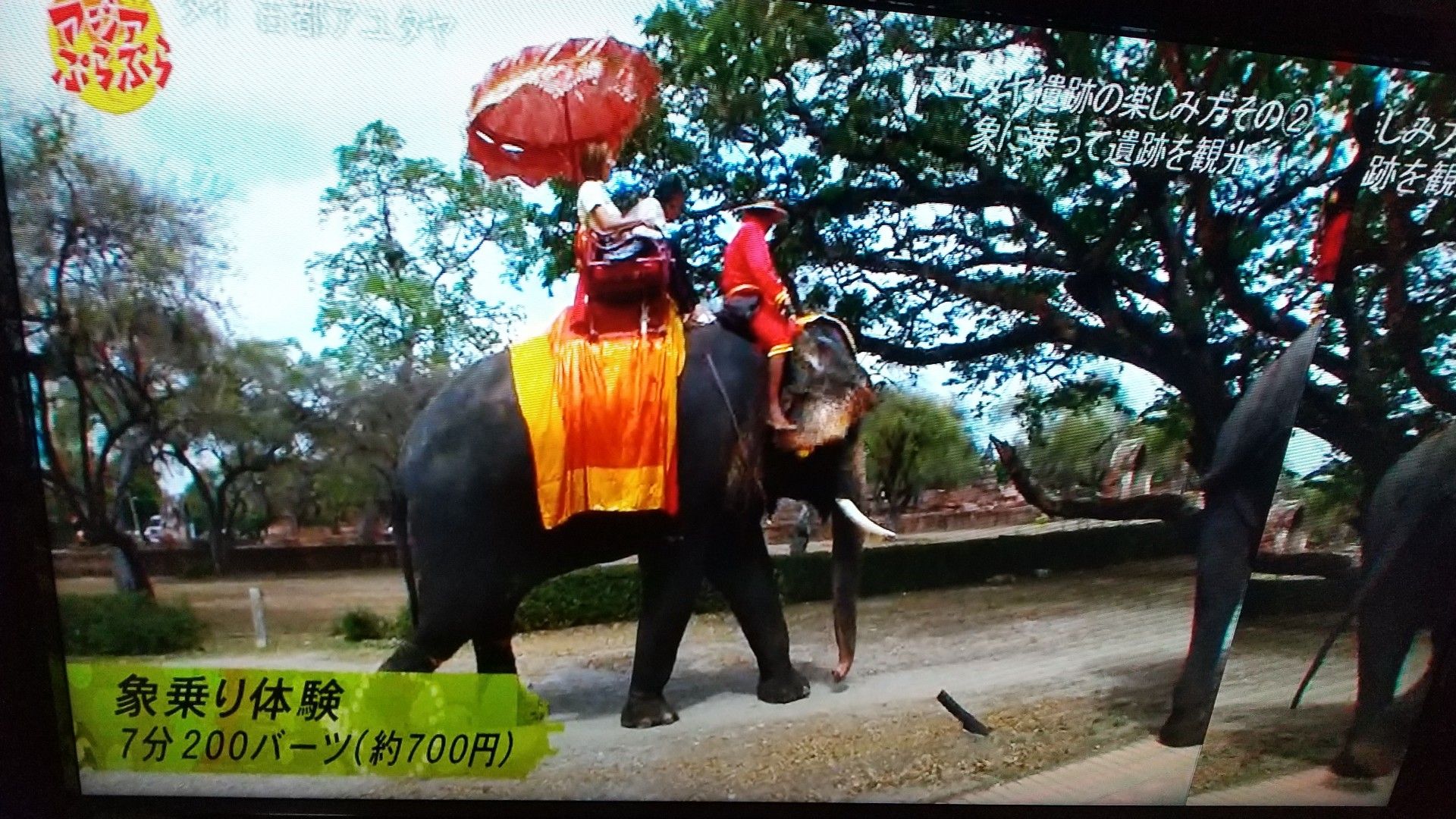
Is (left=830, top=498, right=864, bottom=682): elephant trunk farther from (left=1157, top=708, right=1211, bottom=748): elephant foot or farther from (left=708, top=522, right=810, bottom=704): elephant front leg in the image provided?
(left=1157, top=708, right=1211, bottom=748): elephant foot

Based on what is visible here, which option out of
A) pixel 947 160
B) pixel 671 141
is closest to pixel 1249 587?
pixel 947 160

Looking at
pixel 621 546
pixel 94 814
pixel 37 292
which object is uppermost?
pixel 37 292

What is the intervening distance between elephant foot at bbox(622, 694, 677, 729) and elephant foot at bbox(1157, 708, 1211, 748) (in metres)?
1.35

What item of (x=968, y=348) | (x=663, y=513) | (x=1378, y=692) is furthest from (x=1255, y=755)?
(x=663, y=513)

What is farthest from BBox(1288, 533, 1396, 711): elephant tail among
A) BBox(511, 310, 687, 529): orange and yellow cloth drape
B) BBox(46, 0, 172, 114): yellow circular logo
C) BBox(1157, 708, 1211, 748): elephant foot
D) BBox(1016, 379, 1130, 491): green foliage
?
BBox(46, 0, 172, 114): yellow circular logo

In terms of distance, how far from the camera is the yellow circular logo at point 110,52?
252cm

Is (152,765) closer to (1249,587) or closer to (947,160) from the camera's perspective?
(947,160)

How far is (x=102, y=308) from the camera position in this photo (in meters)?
2.70

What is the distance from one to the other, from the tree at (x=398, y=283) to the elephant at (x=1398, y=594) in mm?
2363

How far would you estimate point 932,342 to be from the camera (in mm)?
2854

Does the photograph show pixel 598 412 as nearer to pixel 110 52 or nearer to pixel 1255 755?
pixel 110 52

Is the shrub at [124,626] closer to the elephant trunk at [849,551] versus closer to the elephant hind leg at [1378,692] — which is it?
the elephant trunk at [849,551]

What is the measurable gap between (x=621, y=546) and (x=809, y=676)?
61 centimetres

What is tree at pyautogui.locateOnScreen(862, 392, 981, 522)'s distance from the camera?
9.43ft
